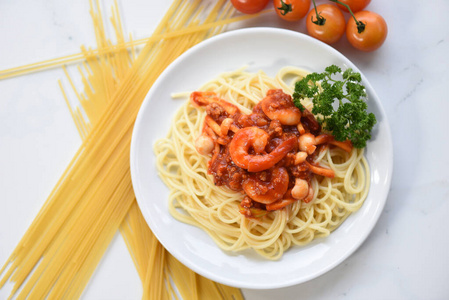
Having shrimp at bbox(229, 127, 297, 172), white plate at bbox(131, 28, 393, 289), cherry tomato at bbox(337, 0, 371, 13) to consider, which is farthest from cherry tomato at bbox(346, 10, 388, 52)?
shrimp at bbox(229, 127, 297, 172)

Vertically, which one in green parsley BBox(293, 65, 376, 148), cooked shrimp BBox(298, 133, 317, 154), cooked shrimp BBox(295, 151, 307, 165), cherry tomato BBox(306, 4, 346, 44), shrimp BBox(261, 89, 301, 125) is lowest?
cooked shrimp BBox(295, 151, 307, 165)

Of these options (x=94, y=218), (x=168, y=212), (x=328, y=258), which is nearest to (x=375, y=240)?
(x=328, y=258)

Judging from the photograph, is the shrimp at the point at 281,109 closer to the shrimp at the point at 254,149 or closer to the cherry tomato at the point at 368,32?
the shrimp at the point at 254,149

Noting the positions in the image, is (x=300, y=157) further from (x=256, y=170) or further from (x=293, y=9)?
(x=293, y=9)

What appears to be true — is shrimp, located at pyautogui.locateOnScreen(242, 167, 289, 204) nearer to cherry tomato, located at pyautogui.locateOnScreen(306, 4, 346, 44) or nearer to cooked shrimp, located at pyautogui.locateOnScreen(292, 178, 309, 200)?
cooked shrimp, located at pyautogui.locateOnScreen(292, 178, 309, 200)

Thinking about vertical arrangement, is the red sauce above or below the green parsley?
below

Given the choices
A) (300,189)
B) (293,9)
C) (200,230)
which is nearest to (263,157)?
(300,189)
